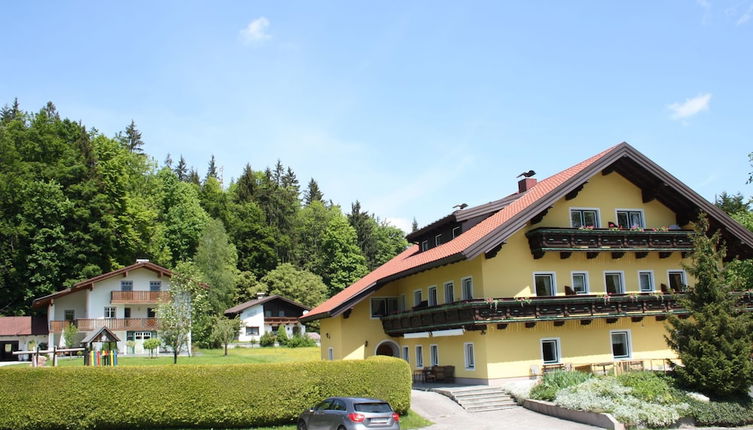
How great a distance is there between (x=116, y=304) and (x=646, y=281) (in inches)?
1600

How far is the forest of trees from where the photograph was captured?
58.1 m

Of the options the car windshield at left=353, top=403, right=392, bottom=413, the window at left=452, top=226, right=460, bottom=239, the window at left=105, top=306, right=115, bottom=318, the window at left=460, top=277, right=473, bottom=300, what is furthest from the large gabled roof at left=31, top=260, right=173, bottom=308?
the car windshield at left=353, top=403, right=392, bottom=413

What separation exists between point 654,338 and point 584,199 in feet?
24.5

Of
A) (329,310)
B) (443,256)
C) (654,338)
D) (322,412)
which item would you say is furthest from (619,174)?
(322,412)

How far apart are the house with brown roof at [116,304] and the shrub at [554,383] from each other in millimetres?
35265

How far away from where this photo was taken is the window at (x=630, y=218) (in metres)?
30.8

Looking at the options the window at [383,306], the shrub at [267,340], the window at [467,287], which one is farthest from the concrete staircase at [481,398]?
the shrub at [267,340]

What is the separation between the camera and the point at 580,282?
2947cm

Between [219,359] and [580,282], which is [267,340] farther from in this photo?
[580,282]

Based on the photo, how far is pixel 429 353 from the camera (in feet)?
106

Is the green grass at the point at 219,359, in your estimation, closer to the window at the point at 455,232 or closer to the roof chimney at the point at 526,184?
the window at the point at 455,232

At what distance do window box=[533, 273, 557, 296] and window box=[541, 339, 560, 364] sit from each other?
2150 mm

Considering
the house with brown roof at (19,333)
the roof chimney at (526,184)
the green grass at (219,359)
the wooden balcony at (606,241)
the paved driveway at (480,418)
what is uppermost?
the roof chimney at (526,184)

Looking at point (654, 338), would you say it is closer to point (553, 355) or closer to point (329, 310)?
point (553, 355)
